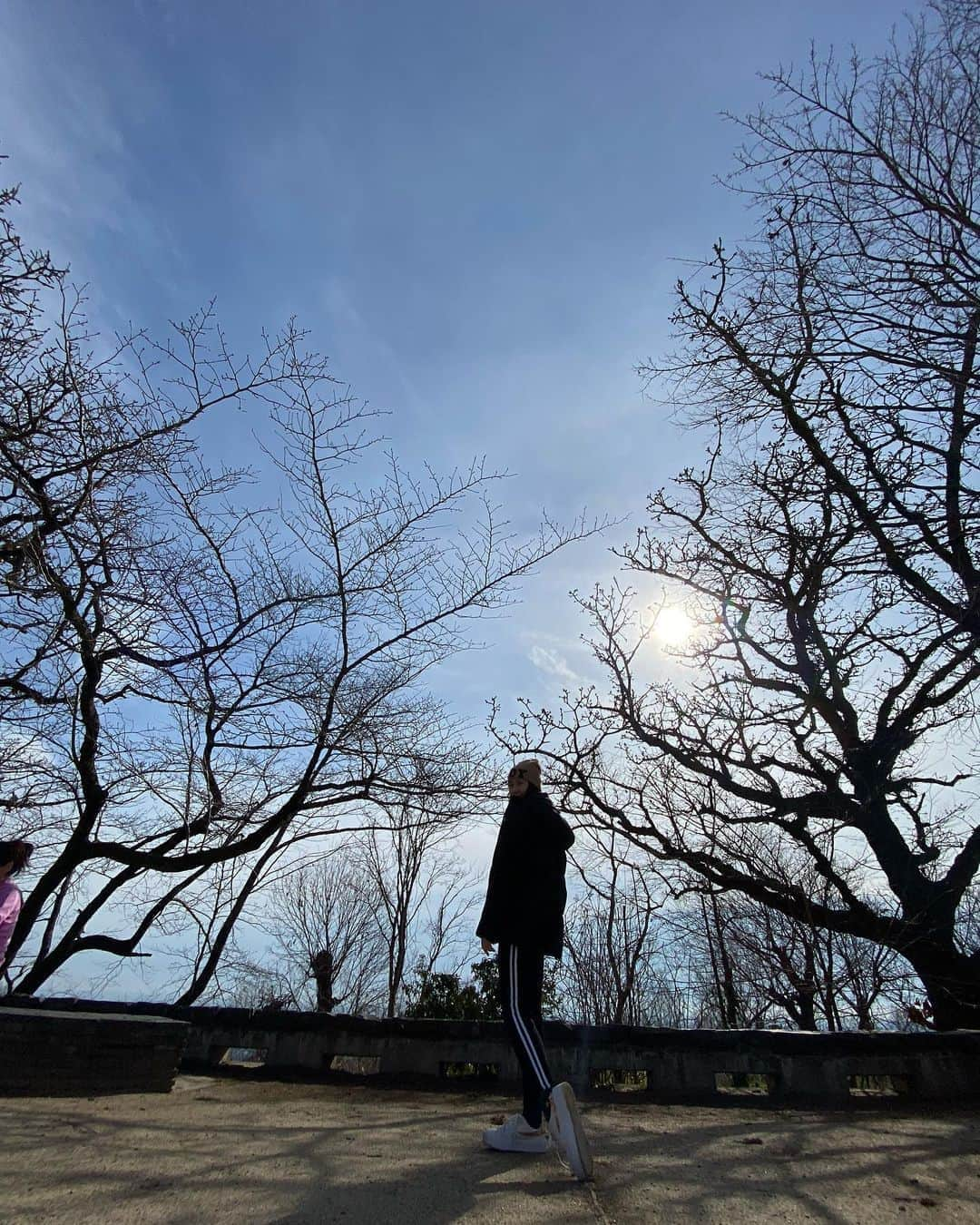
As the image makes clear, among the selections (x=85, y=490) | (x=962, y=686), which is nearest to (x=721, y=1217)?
(x=85, y=490)

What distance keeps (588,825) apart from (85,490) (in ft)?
21.3

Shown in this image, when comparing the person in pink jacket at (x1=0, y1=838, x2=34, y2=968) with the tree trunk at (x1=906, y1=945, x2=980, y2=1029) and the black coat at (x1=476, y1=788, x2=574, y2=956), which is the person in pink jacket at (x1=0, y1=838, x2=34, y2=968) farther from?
the tree trunk at (x1=906, y1=945, x2=980, y2=1029)

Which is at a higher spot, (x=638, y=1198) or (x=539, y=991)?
(x=539, y=991)

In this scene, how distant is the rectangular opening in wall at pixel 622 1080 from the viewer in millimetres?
5262

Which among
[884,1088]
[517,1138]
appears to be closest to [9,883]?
[517,1138]

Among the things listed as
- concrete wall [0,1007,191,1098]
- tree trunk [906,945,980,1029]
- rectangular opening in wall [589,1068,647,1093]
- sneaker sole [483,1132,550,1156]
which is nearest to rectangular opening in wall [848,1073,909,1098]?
rectangular opening in wall [589,1068,647,1093]

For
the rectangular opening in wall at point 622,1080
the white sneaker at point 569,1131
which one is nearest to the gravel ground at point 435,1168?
the white sneaker at point 569,1131

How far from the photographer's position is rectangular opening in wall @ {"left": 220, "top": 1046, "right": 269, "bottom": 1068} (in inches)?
→ 225

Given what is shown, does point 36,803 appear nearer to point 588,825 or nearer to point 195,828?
point 195,828

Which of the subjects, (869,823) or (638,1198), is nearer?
(638,1198)

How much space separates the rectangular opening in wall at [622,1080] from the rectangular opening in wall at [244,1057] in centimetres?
246

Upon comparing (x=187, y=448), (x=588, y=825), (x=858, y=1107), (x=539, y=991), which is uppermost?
(x=187, y=448)

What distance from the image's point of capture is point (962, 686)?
275 inches

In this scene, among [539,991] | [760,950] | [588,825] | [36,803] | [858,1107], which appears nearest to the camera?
[539,991]
